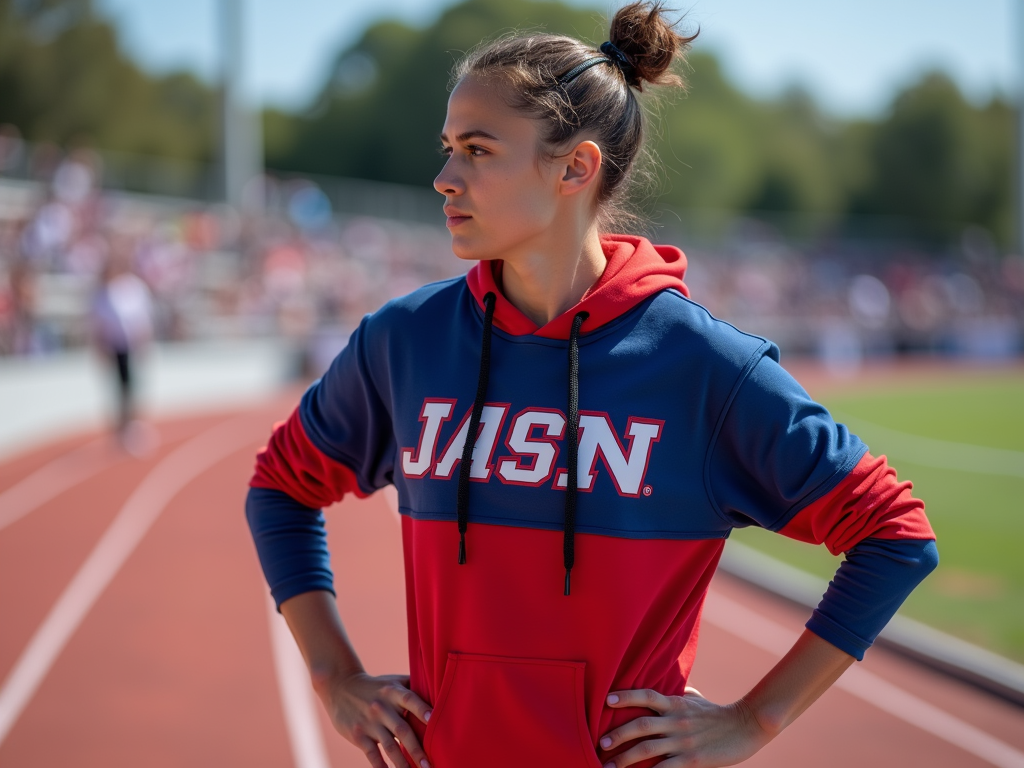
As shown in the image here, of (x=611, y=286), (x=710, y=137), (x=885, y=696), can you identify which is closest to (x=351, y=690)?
(x=611, y=286)

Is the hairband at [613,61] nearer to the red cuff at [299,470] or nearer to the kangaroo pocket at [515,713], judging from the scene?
the red cuff at [299,470]

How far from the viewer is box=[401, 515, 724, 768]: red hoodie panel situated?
167cm

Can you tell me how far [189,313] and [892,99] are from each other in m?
60.9

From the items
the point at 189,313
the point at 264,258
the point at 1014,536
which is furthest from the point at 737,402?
the point at 264,258

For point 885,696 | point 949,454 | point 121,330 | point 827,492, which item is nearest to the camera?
point 827,492

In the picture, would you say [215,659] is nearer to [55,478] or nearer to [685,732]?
[685,732]

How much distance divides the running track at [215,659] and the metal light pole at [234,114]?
14.4 meters

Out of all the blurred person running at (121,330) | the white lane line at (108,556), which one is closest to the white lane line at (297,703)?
the white lane line at (108,556)

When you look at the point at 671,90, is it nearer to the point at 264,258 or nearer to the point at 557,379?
the point at 557,379

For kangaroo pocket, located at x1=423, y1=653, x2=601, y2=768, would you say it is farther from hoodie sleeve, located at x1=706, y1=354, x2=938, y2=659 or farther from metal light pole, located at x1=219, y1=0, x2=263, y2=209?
metal light pole, located at x1=219, y1=0, x2=263, y2=209

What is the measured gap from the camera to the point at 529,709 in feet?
5.47

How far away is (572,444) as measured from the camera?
5.57 feet

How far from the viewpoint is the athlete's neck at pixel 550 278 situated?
1871mm

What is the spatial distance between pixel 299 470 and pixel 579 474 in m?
0.65
